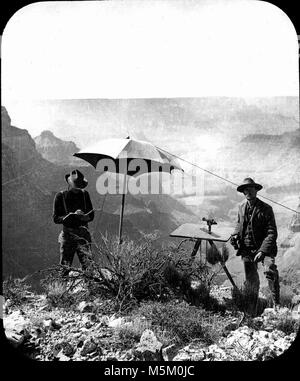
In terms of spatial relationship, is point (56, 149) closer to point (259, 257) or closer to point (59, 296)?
point (59, 296)

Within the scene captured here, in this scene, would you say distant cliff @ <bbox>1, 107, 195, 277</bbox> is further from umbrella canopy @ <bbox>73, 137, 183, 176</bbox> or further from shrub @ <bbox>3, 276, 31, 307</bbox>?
umbrella canopy @ <bbox>73, 137, 183, 176</bbox>

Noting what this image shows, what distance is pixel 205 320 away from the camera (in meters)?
5.29

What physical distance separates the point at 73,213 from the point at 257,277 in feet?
9.59

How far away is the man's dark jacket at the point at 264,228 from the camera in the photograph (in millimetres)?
5707

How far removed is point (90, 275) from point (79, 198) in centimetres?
128

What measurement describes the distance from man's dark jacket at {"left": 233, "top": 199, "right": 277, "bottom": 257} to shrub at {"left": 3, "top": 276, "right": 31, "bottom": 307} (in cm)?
350

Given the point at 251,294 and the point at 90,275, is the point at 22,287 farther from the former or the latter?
the point at 251,294

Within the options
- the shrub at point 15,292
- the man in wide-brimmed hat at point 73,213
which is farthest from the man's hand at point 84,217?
the shrub at point 15,292

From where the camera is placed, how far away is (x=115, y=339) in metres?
4.80

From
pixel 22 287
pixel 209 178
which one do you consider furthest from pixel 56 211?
pixel 209 178

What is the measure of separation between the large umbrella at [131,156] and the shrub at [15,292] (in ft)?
5.44

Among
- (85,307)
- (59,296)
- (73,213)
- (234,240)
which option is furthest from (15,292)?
(234,240)

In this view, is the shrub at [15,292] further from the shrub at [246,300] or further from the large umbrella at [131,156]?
the shrub at [246,300]

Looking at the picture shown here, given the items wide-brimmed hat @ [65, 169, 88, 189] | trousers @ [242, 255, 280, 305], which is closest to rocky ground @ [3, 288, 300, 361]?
trousers @ [242, 255, 280, 305]
